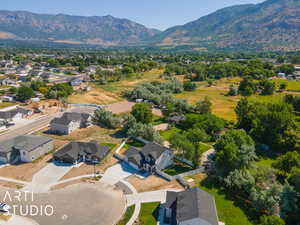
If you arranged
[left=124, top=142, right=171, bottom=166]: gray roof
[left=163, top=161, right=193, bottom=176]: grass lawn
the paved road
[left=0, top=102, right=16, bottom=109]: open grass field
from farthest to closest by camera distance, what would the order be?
[left=0, top=102, right=16, bottom=109]: open grass field < the paved road < [left=124, top=142, right=171, bottom=166]: gray roof < [left=163, top=161, right=193, bottom=176]: grass lawn

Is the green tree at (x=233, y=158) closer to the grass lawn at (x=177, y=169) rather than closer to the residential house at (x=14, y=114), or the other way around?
the grass lawn at (x=177, y=169)

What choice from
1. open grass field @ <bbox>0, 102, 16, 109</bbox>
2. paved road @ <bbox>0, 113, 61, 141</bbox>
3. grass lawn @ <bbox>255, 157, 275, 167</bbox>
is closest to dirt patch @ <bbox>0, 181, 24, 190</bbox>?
paved road @ <bbox>0, 113, 61, 141</bbox>

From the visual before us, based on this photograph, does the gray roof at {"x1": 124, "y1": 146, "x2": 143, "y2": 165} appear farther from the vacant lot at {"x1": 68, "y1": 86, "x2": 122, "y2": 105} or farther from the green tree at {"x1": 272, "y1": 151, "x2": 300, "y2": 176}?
the vacant lot at {"x1": 68, "y1": 86, "x2": 122, "y2": 105}

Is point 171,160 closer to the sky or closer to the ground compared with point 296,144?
closer to the ground

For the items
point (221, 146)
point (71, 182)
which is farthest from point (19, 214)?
point (221, 146)

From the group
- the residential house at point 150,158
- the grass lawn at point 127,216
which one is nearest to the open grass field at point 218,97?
the residential house at point 150,158

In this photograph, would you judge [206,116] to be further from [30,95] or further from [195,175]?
[30,95]

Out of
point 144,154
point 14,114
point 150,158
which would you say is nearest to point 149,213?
point 150,158
